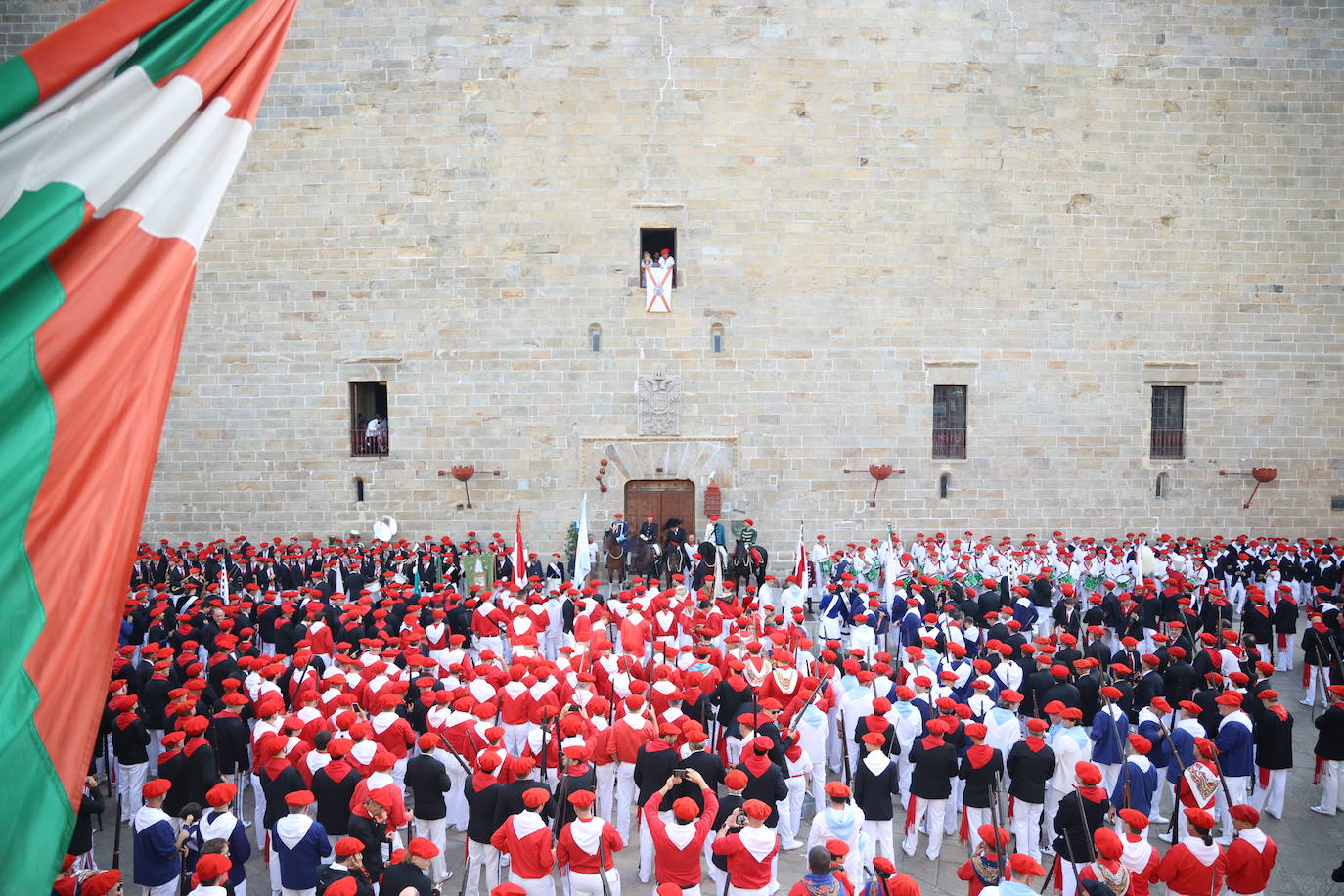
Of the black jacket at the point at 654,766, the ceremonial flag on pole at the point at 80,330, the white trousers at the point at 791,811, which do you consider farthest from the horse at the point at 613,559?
the ceremonial flag on pole at the point at 80,330

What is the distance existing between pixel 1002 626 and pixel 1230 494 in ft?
39.4

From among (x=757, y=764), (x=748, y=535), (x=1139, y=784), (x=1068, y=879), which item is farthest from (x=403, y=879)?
(x=748, y=535)

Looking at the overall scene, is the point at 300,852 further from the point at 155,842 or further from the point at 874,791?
the point at 874,791

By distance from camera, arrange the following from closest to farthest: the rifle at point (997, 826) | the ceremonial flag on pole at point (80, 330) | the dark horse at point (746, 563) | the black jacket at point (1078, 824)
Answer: the ceremonial flag on pole at point (80, 330) < the rifle at point (997, 826) < the black jacket at point (1078, 824) < the dark horse at point (746, 563)

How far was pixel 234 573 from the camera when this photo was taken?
55.3ft

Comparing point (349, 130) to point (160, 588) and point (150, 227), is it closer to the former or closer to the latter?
point (160, 588)

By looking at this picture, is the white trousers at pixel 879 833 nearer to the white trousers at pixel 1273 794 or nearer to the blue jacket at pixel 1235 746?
the blue jacket at pixel 1235 746

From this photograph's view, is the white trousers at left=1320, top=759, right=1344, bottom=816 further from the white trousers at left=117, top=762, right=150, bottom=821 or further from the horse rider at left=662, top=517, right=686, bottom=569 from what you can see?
the white trousers at left=117, top=762, right=150, bottom=821

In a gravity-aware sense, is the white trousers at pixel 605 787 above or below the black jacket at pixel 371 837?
below

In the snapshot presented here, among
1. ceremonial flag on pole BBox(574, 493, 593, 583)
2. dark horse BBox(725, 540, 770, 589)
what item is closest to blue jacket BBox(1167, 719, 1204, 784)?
dark horse BBox(725, 540, 770, 589)

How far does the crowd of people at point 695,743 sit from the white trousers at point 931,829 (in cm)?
4

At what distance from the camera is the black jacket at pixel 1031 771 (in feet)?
27.0

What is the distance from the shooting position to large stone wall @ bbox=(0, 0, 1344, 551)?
1922cm

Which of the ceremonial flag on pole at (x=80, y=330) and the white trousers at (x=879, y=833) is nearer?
the ceremonial flag on pole at (x=80, y=330)
